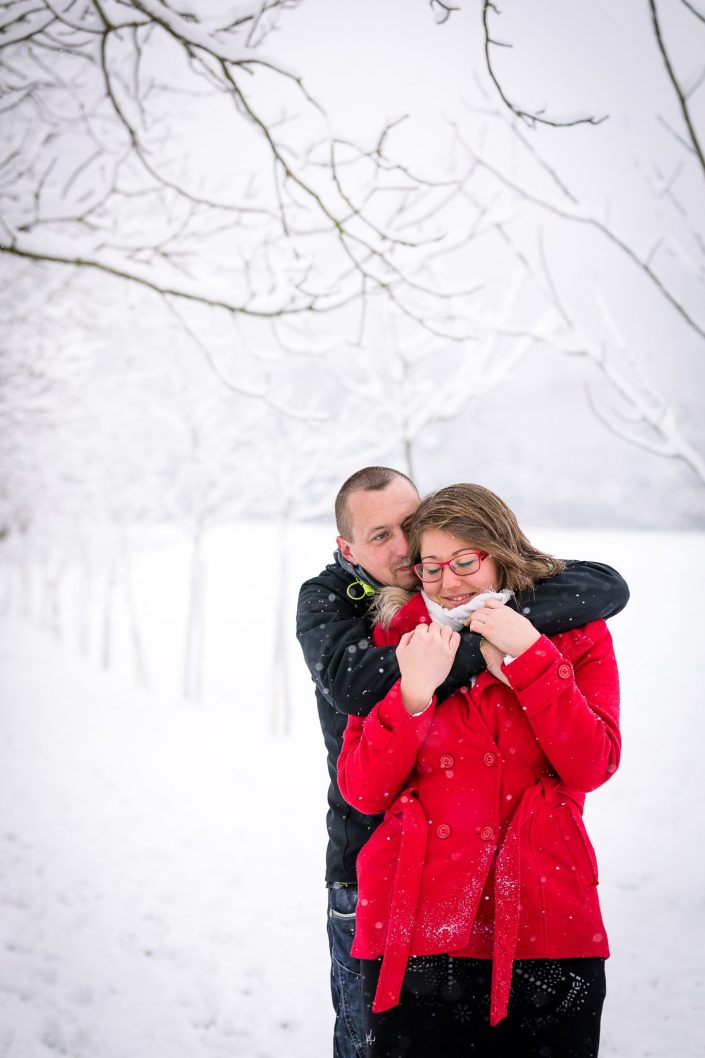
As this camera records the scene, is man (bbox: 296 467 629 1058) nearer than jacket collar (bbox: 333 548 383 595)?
Yes

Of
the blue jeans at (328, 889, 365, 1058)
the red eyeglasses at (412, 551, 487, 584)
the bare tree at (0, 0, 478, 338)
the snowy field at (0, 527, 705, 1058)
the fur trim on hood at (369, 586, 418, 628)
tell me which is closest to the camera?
the red eyeglasses at (412, 551, 487, 584)

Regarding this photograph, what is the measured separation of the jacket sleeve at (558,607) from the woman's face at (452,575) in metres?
0.10

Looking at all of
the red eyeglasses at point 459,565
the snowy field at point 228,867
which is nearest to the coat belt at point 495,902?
the red eyeglasses at point 459,565

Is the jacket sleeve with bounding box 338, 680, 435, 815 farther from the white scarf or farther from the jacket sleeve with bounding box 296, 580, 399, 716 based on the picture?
the white scarf

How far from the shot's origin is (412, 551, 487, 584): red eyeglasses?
155 cm

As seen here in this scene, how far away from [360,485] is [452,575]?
49 cm

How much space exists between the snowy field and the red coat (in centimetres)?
184

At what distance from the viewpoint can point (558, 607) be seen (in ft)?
4.98

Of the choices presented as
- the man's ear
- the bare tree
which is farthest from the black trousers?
the bare tree

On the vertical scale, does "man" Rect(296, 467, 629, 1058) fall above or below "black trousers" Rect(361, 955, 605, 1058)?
above

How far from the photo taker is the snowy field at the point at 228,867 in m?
2.87

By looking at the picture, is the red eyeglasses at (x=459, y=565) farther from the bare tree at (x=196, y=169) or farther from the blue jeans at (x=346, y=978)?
the bare tree at (x=196, y=169)

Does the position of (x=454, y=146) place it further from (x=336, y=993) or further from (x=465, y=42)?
(x=336, y=993)

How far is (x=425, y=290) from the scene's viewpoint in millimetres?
2475
